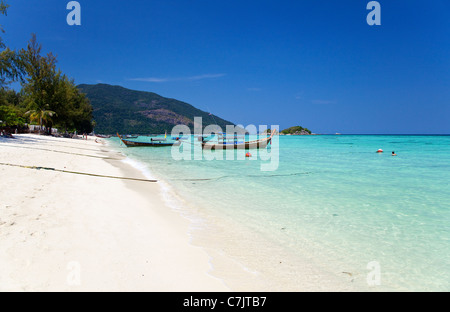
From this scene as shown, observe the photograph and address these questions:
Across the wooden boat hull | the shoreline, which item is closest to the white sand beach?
the shoreline

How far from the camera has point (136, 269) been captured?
3318 millimetres

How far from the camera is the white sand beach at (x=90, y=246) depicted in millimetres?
2916

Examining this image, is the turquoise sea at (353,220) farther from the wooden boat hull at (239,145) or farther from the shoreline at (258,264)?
the wooden boat hull at (239,145)

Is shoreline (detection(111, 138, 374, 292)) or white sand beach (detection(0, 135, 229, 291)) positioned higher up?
white sand beach (detection(0, 135, 229, 291))

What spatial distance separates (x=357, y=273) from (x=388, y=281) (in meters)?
0.43

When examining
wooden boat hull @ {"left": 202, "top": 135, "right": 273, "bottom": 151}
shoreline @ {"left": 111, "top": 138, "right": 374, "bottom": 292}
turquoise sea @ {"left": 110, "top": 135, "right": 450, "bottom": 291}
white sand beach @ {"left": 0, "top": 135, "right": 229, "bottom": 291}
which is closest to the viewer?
white sand beach @ {"left": 0, "top": 135, "right": 229, "bottom": 291}

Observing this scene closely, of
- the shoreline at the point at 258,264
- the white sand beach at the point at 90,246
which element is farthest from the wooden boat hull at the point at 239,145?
the shoreline at the point at 258,264

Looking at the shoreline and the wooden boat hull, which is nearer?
the shoreline

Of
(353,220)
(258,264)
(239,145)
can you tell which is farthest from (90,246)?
(239,145)

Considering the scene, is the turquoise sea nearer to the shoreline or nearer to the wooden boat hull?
the shoreline

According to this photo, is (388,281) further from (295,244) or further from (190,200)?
(190,200)

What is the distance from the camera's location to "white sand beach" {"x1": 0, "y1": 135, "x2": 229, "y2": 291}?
115 inches
